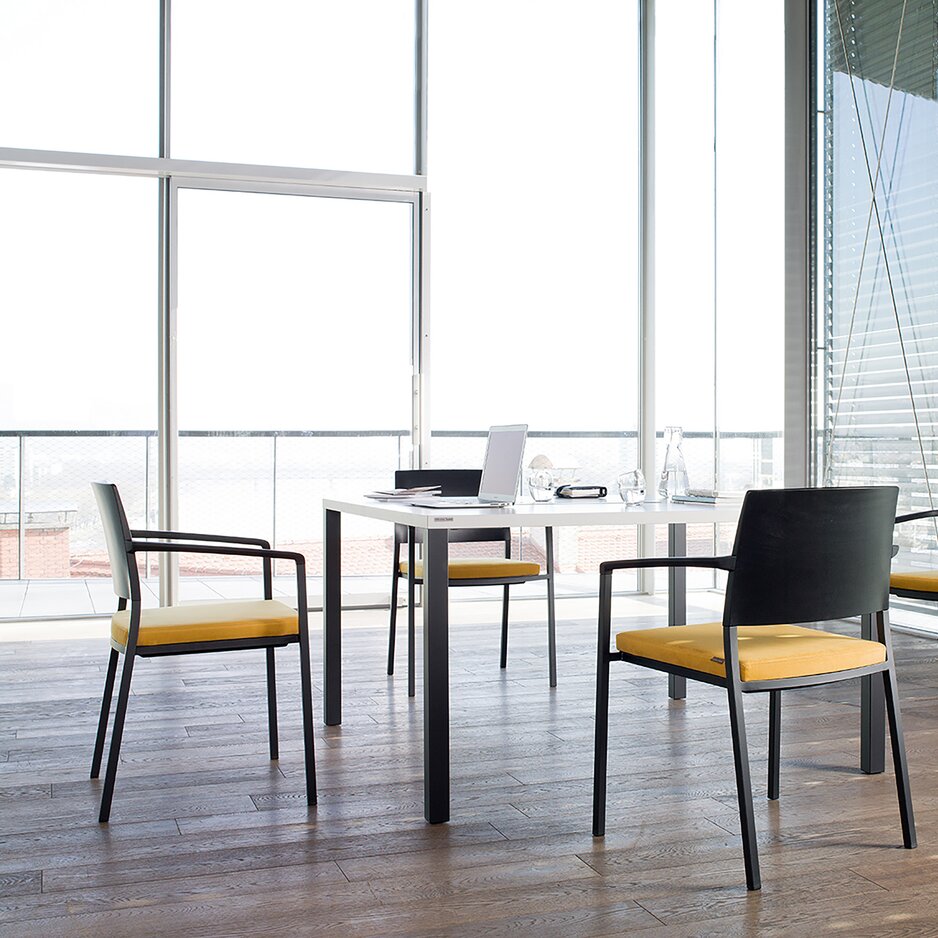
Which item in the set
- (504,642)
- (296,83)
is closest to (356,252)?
(296,83)

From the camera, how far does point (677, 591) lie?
3.65 m

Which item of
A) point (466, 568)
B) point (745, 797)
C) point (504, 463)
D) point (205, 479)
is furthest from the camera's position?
point (205, 479)

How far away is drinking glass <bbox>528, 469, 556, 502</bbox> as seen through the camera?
3264mm

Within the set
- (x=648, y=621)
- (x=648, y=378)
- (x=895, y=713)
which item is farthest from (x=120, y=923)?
(x=648, y=378)

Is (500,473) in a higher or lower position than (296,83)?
lower

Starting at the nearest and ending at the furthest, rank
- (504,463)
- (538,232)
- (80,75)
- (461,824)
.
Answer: (461,824) → (504,463) → (80,75) → (538,232)

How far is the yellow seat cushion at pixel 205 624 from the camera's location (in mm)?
2557

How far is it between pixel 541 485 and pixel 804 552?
1.21 m

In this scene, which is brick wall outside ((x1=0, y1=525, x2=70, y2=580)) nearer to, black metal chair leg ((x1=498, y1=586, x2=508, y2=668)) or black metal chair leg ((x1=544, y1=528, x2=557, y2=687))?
black metal chair leg ((x1=498, y1=586, x2=508, y2=668))

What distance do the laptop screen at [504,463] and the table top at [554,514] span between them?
0.08 metres

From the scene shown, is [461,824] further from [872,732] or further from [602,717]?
[872,732]

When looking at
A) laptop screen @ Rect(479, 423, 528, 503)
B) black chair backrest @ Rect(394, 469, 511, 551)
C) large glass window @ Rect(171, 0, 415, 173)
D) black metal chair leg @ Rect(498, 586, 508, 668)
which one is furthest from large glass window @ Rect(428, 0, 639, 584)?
laptop screen @ Rect(479, 423, 528, 503)

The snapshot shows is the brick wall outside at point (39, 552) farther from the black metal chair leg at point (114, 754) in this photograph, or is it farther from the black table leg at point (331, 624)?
the black metal chair leg at point (114, 754)

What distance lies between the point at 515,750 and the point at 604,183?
13.3ft
